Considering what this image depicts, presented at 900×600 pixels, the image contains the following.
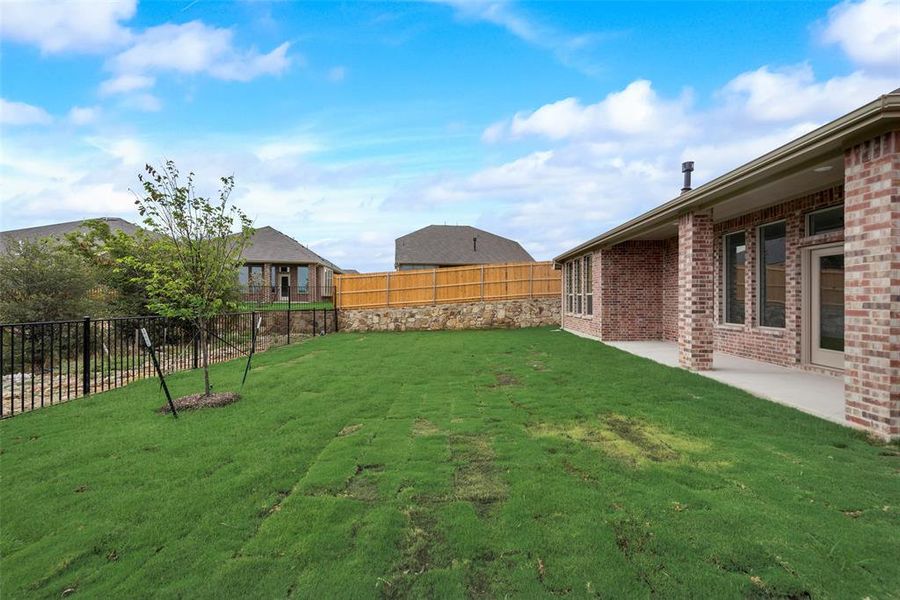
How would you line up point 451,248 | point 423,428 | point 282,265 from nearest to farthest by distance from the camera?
point 423,428, point 282,265, point 451,248

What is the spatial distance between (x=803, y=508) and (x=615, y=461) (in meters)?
1.18

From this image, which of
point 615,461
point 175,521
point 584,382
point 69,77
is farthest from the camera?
point 69,77

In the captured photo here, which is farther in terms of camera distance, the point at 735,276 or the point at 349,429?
the point at 735,276

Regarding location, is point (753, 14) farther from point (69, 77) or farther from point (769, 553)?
point (69, 77)

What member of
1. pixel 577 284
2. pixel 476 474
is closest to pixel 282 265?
pixel 577 284

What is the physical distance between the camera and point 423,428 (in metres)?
4.48

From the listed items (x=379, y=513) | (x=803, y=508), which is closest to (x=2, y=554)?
(x=379, y=513)

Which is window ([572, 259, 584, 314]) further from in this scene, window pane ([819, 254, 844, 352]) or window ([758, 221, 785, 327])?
window pane ([819, 254, 844, 352])

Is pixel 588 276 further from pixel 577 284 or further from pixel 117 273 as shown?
pixel 117 273

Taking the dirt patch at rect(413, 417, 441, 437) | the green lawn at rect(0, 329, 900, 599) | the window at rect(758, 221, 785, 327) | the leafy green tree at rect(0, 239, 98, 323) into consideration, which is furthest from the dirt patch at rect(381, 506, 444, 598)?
the leafy green tree at rect(0, 239, 98, 323)

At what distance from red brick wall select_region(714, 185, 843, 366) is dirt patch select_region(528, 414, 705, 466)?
190 inches

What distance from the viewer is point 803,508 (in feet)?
8.89

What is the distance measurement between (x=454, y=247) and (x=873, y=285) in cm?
3005

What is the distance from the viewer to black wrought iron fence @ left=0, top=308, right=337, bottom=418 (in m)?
6.14
